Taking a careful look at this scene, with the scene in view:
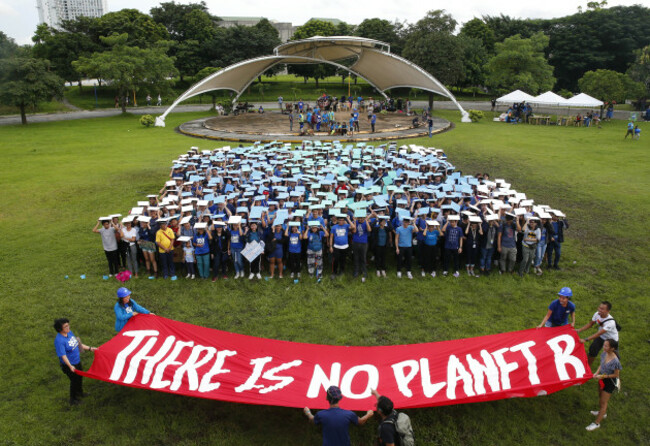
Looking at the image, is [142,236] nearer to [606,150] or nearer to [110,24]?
[606,150]

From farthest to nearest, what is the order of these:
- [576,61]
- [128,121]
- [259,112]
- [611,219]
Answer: [576,61] < [259,112] < [128,121] < [611,219]

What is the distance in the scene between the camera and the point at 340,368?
5.87 meters

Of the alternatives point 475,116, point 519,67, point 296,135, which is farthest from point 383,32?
point 296,135

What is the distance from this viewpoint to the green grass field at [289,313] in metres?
5.84

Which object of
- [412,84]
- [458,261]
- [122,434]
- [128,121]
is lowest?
[122,434]

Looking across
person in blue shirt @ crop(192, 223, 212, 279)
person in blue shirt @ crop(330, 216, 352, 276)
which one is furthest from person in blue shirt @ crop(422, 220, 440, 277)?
person in blue shirt @ crop(192, 223, 212, 279)

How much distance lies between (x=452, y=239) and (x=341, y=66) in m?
35.4

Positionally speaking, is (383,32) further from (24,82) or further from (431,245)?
(431,245)

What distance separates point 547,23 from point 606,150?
46555mm

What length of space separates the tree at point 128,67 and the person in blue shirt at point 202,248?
32520 mm

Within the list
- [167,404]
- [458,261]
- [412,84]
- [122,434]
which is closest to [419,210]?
[458,261]

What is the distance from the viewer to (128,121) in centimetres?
3728

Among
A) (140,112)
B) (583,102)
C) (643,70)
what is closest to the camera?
(583,102)

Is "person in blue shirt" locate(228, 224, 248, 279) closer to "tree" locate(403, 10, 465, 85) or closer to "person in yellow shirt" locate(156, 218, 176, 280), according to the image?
"person in yellow shirt" locate(156, 218, 176, 280)
